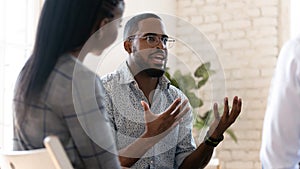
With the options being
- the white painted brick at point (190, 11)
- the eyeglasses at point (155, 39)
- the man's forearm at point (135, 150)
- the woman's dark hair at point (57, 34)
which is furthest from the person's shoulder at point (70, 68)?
the white painted brick at point (190, 11)

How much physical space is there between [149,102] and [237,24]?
2312 mm

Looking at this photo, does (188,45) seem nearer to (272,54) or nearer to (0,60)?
(0,60)

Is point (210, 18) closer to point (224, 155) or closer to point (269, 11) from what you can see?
point (269, 11)

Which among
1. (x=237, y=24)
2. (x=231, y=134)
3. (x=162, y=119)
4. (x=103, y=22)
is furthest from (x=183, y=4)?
(x=103, y=22)

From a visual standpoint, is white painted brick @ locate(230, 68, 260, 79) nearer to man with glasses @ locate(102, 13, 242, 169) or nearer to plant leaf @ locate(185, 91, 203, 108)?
plant leaf @ locate(185, 91, 203, 108)

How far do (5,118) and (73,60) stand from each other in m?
1.92

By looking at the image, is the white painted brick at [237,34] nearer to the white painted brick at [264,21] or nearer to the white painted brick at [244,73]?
the white painted brick at [264,21]

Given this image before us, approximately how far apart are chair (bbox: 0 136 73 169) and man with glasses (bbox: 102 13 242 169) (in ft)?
1.82

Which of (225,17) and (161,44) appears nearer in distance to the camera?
(161,44)

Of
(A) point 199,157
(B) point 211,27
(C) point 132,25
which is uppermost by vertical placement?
(B) point 211,27

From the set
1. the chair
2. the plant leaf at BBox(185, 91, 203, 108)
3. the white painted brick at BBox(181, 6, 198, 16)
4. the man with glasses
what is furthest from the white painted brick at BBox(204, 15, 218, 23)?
the chair

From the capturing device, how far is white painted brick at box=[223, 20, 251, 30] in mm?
4075

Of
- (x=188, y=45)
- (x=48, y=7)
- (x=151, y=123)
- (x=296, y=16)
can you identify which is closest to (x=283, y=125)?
(x=151, y=123)

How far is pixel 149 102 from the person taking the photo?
1.96 meters
